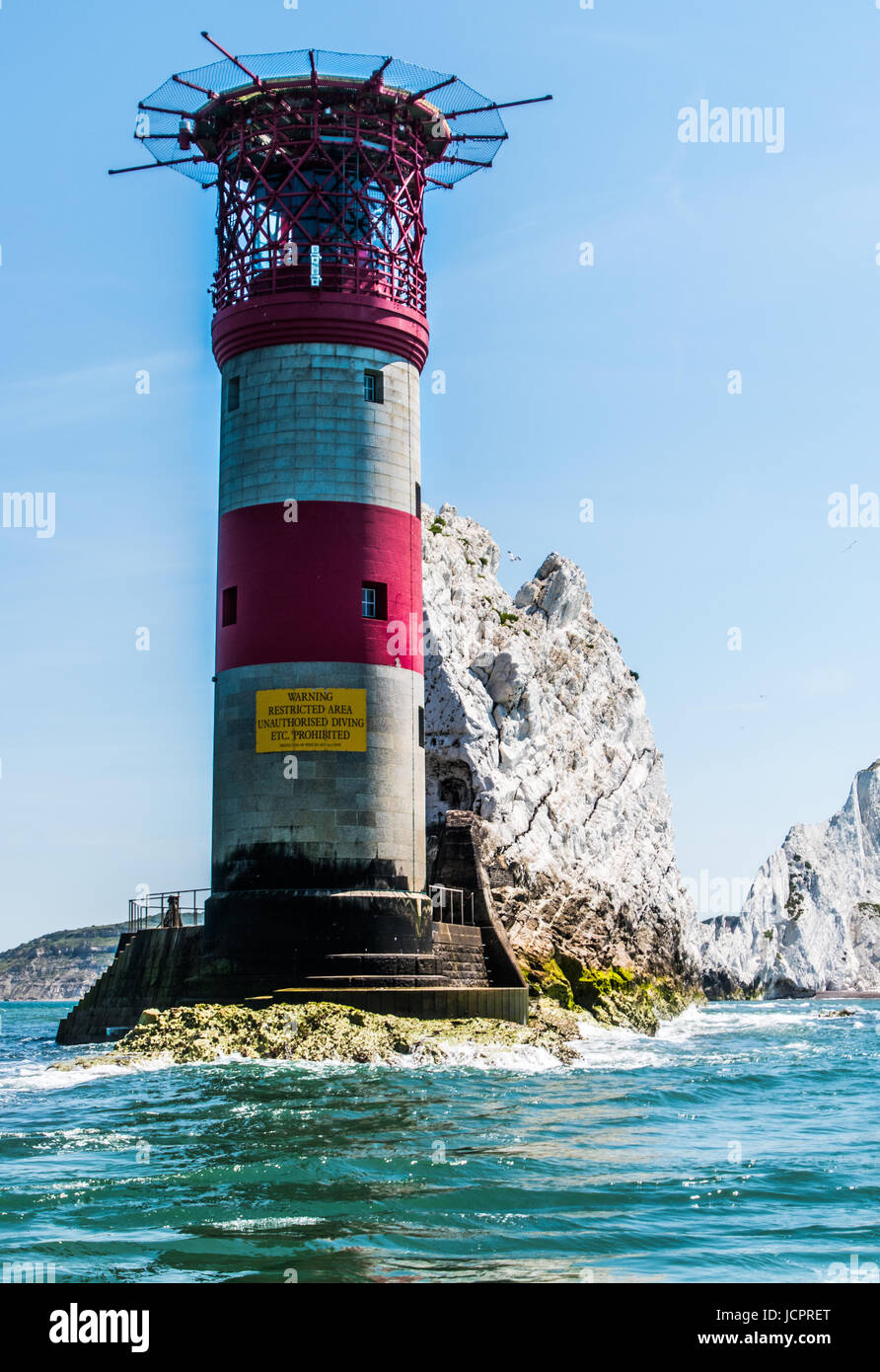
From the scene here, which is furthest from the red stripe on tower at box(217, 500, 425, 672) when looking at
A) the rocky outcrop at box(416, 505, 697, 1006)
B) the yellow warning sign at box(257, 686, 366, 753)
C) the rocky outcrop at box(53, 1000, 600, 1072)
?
the rocky outcrop at box(416, 505, 697, 1006)

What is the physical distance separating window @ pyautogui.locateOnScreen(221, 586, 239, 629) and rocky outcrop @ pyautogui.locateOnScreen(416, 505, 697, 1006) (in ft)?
55.9

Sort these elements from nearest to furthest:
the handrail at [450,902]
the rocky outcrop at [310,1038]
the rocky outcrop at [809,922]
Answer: the rocky outcrop at [310,1038]
the handrail at [450,902]
the rocky outcrop at [809,922]

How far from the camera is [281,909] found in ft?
107

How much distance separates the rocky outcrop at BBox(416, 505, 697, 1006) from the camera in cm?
5197

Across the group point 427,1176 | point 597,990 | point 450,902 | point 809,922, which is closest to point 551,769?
point 597,990

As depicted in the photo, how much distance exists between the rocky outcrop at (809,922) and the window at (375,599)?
123573 millimetres

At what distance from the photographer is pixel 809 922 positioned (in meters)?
168

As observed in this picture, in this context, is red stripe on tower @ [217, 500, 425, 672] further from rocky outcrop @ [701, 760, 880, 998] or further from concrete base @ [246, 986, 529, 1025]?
rocky outcrop @ [701, 760, 880, 998]

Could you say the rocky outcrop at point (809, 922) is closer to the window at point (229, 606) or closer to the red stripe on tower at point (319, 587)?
the red stripe on tower at point (319, 587)

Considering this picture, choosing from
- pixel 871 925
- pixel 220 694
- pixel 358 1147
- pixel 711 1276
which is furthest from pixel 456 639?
pixel 871 925

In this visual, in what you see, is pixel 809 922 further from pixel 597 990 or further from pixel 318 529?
pixel 318 529

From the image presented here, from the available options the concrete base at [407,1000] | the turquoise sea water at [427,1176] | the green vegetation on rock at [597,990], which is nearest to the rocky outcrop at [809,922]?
the green vegetation on rock at [597,990]

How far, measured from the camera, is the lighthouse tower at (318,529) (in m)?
33.0

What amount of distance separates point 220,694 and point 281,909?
5475 millimetres
